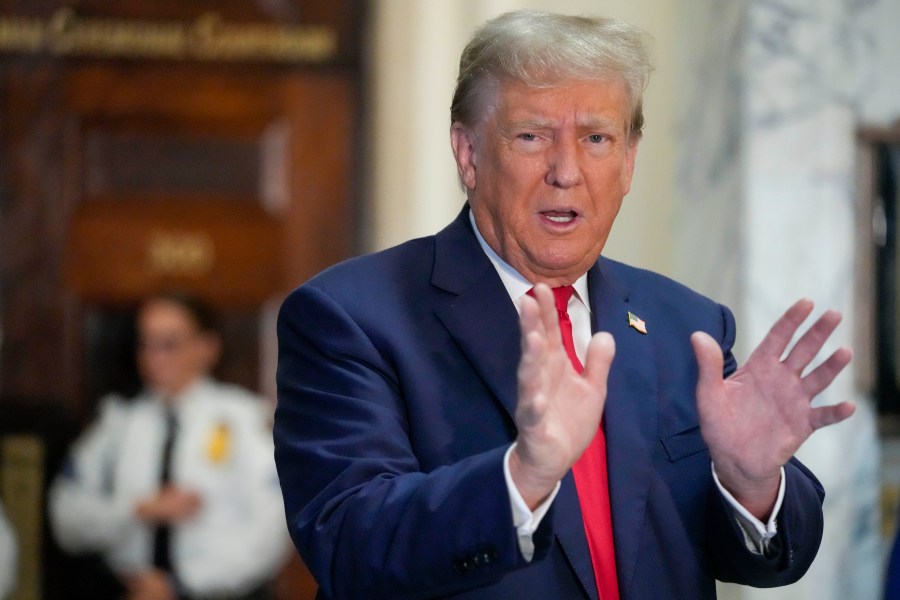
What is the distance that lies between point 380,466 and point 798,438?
0.54 metres

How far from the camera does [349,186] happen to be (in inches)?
201

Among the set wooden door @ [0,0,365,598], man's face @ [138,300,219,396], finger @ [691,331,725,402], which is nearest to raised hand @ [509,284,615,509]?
finger @ [691,331,725,402]

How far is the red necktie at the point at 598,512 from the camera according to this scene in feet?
5.99

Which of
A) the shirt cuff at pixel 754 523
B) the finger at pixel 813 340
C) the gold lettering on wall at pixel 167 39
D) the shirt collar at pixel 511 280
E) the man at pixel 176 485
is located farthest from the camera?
the gold lettering on wall at pixel 167 39

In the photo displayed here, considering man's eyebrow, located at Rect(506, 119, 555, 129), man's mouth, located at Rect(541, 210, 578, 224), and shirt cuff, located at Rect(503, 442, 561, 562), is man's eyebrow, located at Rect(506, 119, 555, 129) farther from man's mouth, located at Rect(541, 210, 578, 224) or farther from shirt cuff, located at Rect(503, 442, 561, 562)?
shirt cuff, located at Rect(503, 442, 561, 562)

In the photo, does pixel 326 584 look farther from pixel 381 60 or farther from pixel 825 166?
pixel 381 60

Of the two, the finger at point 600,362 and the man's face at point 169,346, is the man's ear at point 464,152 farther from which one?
the man's face at point 169,346

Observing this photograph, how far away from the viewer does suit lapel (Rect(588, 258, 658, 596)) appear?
1.83m

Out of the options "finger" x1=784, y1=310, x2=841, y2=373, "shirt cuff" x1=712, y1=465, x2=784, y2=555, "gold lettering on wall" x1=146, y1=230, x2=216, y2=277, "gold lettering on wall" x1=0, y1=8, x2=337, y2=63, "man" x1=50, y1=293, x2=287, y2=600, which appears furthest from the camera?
"gold lettering on wall" x1=146, y1=230, x2=216, y2=277

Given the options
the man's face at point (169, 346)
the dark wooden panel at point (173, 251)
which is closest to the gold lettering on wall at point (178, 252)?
the dark wooden panel at point (173, 251)

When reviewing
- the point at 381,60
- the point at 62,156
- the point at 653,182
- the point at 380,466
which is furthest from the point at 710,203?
the point at 62,156

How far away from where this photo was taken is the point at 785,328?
175cm

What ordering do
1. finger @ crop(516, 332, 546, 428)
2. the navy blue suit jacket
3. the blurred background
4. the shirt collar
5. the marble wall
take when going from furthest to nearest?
1. the blurred background
2. the marble wall
3. the shirt collar
4. the navy blue suit jacket
5. finger @ crop(516, 332, 546, 428)

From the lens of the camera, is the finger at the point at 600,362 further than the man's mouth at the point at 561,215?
No
